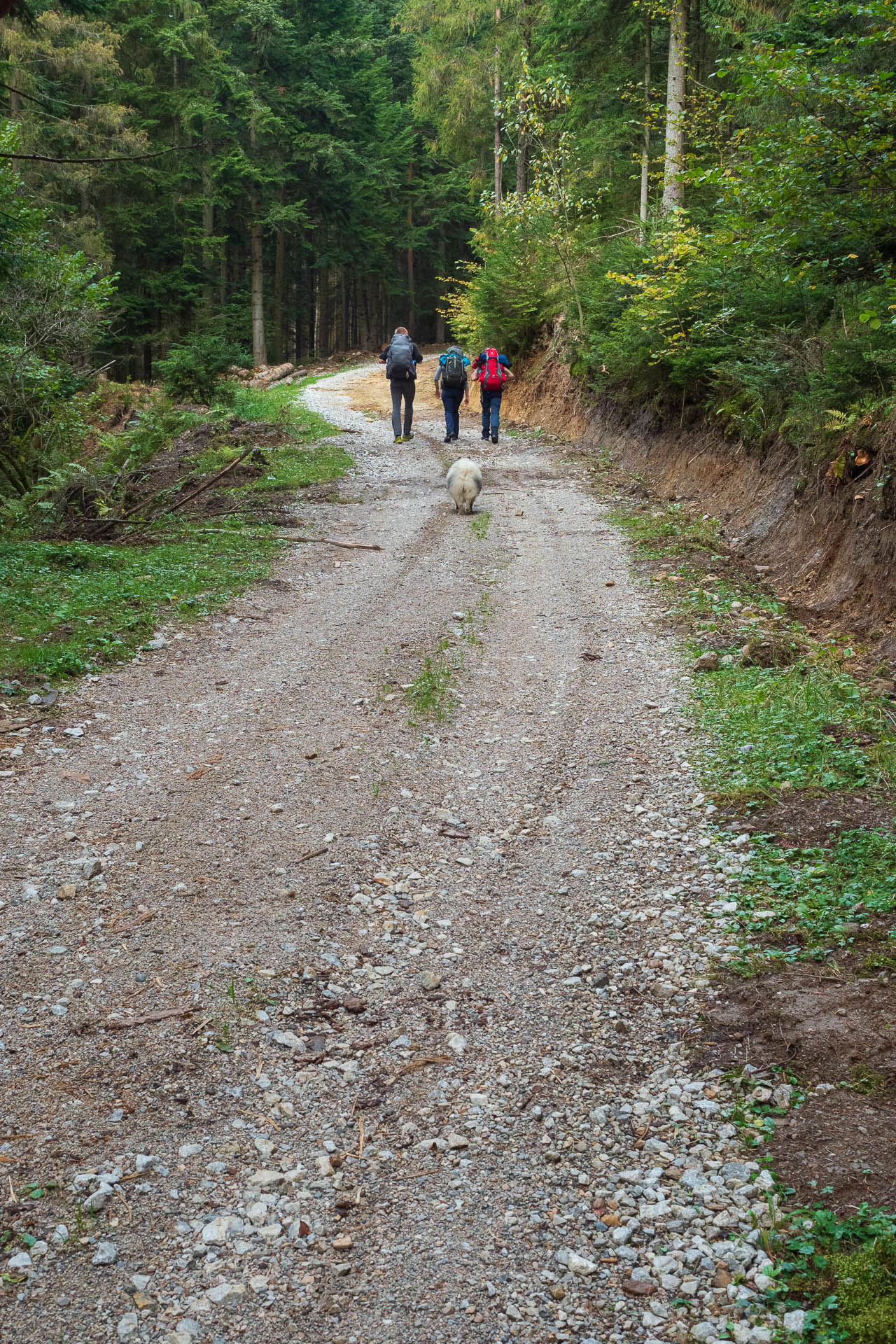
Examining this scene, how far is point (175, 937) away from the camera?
4332mm

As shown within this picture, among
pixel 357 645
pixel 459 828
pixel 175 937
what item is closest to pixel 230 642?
pixel 357 645

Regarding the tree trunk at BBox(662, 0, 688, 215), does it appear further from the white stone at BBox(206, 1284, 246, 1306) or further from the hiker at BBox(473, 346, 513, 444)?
the white stone at BBox(206, 1284, 246, 1306)

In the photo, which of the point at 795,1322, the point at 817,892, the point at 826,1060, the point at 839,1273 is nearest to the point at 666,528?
the point at 817,892

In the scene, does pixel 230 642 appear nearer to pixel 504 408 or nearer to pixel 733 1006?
pixel 733 1006

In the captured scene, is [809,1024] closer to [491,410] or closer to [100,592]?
[100,592]

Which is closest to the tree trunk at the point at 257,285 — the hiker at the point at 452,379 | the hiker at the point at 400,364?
the hiker at the point at 400,364

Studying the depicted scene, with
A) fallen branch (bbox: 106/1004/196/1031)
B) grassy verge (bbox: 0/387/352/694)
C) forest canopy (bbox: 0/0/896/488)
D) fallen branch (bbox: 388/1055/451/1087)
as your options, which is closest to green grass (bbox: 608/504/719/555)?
forest canopy (bbox: 0/0/896/488)

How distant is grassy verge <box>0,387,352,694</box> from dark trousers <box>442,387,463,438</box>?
5555 millimetres

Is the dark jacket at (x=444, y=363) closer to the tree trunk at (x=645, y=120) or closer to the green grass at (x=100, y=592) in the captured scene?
the tree trunk at (x=645, y=120)

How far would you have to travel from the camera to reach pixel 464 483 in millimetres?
13648

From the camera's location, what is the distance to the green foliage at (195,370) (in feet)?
81.0

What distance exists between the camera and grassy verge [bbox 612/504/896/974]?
422 cm

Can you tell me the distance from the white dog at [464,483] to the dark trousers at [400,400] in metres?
6.34

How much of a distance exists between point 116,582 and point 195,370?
1760 centimetres
